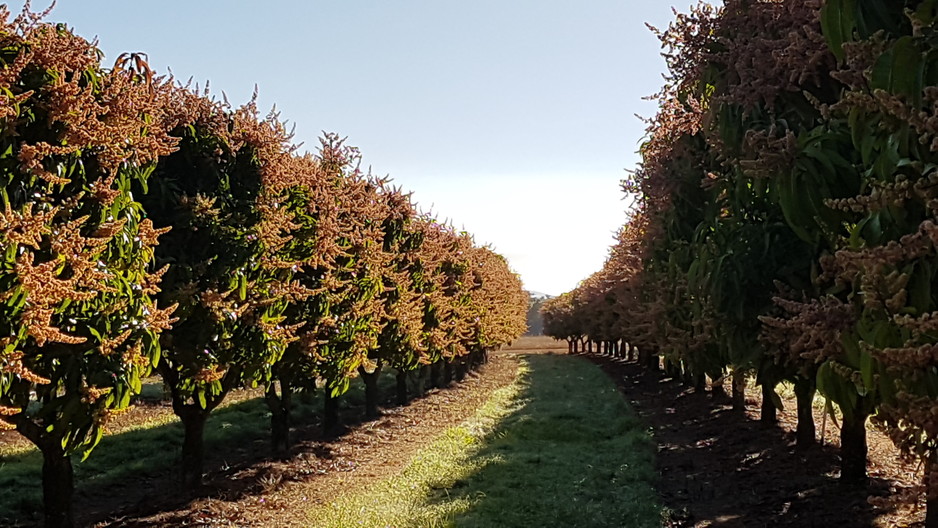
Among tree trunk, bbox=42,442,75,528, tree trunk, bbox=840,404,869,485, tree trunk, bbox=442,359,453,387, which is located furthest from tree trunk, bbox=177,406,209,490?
tree trunk, bbox=442,359,453,387

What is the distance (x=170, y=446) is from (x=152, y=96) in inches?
411

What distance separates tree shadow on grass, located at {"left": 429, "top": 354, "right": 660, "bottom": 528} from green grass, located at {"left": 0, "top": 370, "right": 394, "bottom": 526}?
5832 millimetres

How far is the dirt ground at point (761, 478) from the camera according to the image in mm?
9312

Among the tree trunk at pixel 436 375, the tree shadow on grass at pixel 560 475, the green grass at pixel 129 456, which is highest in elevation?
the tree trunk at pixel 436 375

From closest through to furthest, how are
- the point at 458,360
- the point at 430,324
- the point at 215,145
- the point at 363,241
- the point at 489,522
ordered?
the point at 489,522 → the point at 215,145 → the point at 363,241 → the point at 430,324 → the point at 458,360

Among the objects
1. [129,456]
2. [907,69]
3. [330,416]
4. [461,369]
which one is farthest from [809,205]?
[461,369]

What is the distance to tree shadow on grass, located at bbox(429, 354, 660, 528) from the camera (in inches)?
390

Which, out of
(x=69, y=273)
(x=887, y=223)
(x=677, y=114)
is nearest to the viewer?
(x=887, y=223)

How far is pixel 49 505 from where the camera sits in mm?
8227

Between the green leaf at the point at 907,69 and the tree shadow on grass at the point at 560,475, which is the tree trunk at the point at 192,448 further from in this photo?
the green leaf at the point at 907,69

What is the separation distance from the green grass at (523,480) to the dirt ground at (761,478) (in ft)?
1.93

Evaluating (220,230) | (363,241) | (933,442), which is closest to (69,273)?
(220,230)

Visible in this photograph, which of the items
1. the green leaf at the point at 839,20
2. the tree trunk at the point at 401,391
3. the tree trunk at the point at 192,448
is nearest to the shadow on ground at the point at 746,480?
the green leaf at the point at 839,20

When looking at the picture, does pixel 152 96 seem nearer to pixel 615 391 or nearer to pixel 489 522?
pixel 489 522
